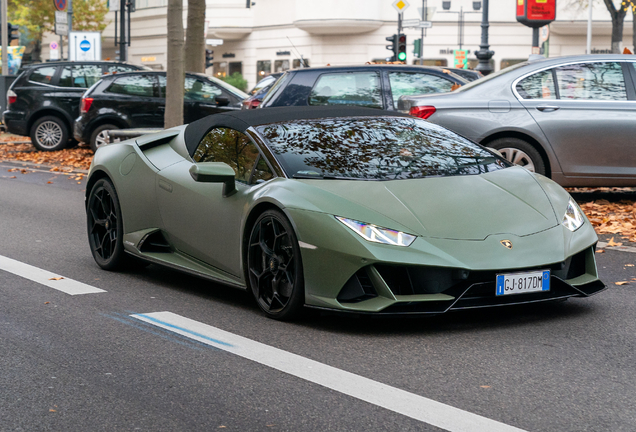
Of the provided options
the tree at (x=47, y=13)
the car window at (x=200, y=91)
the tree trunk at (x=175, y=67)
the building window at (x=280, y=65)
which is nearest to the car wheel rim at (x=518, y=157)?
the tree trunk at (x=175, y=67)

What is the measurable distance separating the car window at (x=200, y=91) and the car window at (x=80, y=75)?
2.81 m

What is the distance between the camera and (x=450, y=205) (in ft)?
17.1

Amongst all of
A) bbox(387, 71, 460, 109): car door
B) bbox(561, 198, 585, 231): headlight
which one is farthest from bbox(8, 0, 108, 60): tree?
bbox(561, 198, 585, 231): headlight

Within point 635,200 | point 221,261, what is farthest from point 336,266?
point 635,200

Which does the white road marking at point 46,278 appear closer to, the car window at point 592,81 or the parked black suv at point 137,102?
the car window at point 592,81

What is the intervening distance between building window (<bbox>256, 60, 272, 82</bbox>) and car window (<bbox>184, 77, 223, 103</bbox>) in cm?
3477

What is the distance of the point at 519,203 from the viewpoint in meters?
5.37

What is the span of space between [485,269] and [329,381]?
112cm

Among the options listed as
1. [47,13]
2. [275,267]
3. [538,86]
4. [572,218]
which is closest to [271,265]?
[275,267]

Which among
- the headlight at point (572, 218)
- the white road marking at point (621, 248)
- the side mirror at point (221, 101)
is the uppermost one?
the side mirror at point (221, 101)

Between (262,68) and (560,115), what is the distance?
146ft

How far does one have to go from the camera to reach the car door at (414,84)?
11938mm

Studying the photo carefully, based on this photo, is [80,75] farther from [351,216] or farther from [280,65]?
[280,65]

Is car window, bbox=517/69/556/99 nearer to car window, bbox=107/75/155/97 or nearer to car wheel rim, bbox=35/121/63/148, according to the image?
car window, bbox=107/75/155/97
